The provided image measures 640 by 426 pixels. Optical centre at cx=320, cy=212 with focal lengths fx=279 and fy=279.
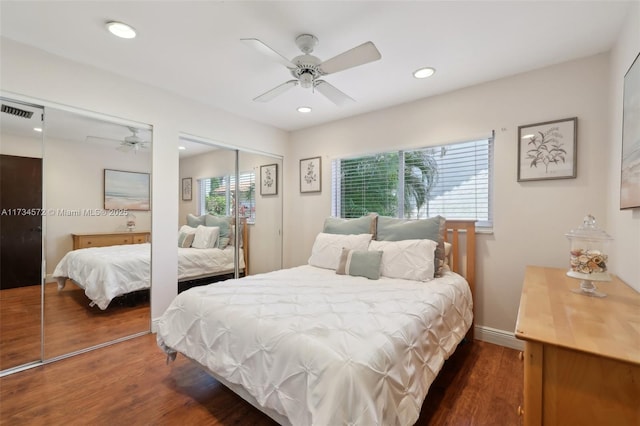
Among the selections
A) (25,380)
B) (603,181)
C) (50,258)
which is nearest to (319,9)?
(603,181)

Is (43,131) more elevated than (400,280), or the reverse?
(43,131)

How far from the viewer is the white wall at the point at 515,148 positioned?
88.0 inches

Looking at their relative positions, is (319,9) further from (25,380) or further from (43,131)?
(25,380)

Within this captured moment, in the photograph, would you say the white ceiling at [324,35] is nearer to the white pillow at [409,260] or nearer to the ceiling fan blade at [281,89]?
the ceiling fan blade at [281,89]

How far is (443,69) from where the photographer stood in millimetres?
Answer: 2455

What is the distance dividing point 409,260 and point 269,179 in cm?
250

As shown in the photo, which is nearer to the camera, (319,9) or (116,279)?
(319,9)

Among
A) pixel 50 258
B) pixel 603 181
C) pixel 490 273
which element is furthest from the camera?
pixel 490 273

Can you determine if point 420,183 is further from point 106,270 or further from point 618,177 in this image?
point 106,270

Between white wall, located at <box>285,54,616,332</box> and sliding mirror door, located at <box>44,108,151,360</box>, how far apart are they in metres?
2.85

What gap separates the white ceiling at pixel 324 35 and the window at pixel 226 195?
1.20 m

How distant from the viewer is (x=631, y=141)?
1.53 metres

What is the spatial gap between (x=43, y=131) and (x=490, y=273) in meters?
4.10

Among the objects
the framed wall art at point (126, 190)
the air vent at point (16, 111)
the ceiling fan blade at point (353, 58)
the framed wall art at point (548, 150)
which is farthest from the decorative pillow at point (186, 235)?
the framed wall art at point (548, 150)
